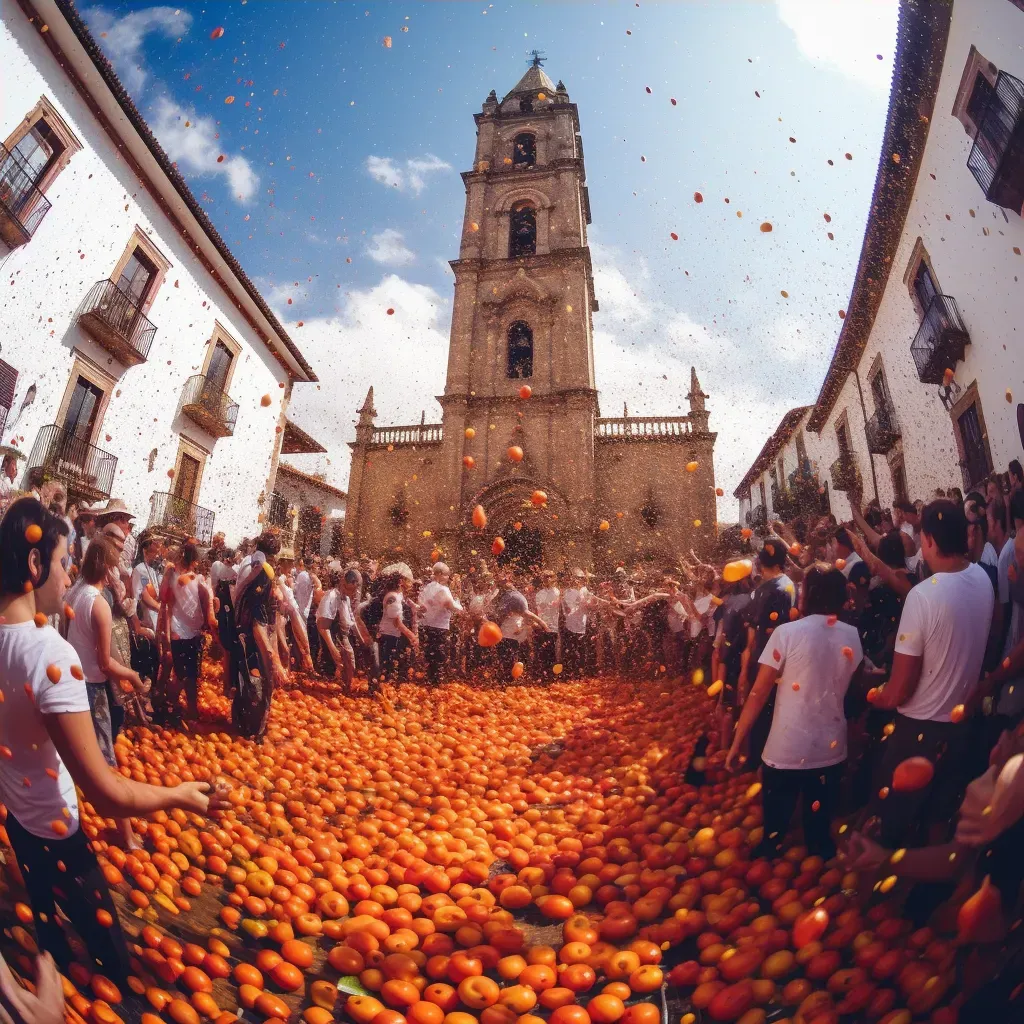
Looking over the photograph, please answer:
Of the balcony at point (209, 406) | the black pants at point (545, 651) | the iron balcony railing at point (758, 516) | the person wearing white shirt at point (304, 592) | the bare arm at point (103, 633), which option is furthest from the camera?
the iron balcony railing at point (758, 516)

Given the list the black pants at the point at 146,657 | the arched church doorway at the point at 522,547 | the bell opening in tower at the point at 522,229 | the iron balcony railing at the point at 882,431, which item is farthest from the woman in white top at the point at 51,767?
the bell opening in tower at the point at 522,229

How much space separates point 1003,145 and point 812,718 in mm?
8010

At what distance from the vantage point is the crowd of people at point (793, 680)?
1736 mm

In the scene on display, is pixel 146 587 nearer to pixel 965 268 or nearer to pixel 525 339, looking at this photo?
pixel 965 268

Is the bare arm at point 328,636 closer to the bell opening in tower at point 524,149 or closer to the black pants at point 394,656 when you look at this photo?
the black pants at point 394,656

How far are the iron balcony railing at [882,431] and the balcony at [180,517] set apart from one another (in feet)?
58.6

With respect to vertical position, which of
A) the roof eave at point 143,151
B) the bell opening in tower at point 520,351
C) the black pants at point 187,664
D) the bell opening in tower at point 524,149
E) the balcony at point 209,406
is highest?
the bell opening in tower at point 524,149

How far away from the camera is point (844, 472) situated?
18609 mm

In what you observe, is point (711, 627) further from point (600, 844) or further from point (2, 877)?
point (2, 877)

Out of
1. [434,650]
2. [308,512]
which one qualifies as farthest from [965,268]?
[308,512]

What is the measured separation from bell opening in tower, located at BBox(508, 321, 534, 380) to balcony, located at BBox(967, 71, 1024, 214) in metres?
17.1

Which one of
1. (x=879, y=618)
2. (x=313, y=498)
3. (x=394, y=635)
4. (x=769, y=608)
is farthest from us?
(x=313, y=498)

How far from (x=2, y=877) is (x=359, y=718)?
15.1 ft

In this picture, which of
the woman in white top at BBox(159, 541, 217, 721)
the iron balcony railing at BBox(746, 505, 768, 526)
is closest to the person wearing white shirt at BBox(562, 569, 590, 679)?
the woman in white top at BBox(159, 541, 217, 721)
